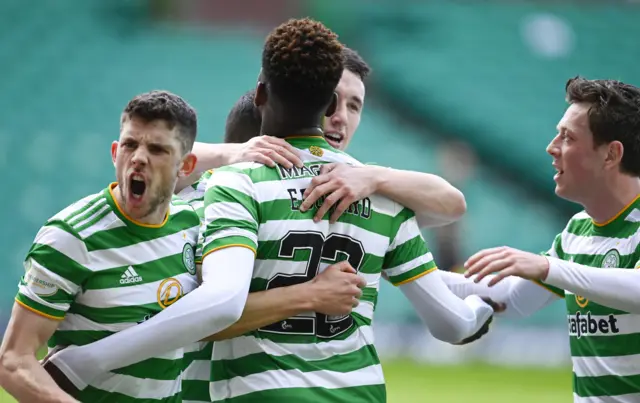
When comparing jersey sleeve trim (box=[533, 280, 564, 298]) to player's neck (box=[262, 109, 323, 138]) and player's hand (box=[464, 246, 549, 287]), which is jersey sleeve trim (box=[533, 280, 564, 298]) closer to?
player's hand (box=[464, 246, 549, 287])

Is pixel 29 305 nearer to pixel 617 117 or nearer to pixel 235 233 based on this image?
pixel 235 233

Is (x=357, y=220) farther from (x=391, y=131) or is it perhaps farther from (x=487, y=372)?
(x=391, y=131)

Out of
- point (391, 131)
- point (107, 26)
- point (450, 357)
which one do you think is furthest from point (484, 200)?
point (107, 26)

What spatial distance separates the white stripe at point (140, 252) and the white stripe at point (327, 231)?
0.42 meters

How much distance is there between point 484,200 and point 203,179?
1255 centimetres

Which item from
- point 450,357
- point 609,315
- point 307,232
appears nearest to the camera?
point 307,232

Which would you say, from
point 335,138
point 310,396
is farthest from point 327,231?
point 335,138

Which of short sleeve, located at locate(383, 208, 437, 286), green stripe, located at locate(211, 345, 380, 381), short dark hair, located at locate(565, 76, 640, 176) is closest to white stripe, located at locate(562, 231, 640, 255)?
short dark hair, located at locate(565, 76, 640, 176)

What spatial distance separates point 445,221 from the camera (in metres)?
3.40

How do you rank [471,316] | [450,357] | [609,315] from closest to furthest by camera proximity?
[471,316] < [609,315] < [450,357]

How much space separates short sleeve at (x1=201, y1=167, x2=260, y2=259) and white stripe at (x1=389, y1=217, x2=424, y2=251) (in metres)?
0.51

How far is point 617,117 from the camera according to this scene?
3.85 meters

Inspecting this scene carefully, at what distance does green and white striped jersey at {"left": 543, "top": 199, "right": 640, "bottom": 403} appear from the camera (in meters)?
3.66

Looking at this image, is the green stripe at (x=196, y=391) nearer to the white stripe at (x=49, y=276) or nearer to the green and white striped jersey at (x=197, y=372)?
the green and white striped jersey at (x=197, y=372)
